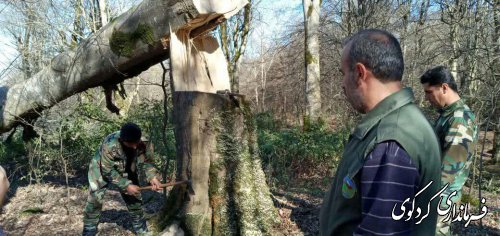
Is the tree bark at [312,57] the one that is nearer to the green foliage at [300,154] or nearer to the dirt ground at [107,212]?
the green foliage at [300,154]

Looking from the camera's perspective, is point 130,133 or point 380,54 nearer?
point 380,54

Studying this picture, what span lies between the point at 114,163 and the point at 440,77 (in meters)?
3.85

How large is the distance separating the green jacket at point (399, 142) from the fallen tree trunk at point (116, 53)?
241 centimetres

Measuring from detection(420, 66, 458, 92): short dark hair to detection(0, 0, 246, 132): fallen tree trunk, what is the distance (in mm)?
1797

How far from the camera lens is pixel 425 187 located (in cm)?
132

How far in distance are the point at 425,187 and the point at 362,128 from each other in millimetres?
299

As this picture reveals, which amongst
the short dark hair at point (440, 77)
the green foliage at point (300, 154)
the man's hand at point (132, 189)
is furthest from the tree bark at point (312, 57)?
the short dark hair at point (440, 77)

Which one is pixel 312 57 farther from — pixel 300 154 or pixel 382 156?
pixel 382 156

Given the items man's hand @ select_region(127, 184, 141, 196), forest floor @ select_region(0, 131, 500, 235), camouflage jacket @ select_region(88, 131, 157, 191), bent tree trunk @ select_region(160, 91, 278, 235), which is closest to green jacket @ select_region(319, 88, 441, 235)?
bent tree trunk @ select_region(160, 91, 278, 235)

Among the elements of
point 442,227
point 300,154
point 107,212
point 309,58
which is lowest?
point 107,212

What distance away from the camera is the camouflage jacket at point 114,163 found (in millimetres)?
4746

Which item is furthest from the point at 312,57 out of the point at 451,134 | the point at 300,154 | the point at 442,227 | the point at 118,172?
the point at 442,227

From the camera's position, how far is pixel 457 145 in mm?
2820

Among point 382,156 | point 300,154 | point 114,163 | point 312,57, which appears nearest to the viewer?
point 382,156
